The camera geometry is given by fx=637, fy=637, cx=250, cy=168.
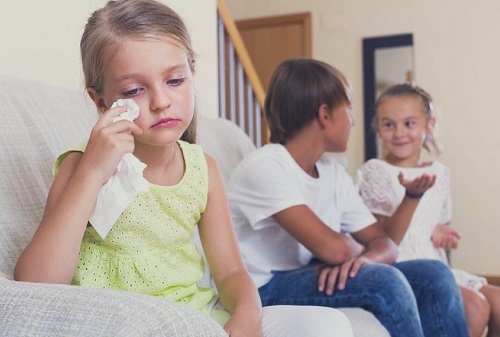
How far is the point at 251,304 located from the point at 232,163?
982 millimetres

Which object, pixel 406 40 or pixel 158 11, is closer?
pixel 158 11

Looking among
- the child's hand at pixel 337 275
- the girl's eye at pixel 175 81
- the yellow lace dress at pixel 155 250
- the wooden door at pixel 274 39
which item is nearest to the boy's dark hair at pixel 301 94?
the child's hand at pixel 337 275

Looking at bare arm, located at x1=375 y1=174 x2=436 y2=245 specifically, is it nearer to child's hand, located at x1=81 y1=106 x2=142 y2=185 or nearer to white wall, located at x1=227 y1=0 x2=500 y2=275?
child's hand, located at x1=81 y1=106 x2=142 y2=185

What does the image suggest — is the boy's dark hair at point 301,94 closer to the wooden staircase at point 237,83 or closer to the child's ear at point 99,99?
the child's ear at point 99,99

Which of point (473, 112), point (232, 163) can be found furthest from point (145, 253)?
point (473, 112)

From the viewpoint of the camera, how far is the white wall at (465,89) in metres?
4.10

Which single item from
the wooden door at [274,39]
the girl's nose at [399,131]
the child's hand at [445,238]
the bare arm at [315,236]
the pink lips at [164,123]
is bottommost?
the child's hand at [445,238]

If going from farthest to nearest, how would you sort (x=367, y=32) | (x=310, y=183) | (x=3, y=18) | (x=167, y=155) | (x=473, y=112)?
(x=367, y=32) < (x=473, y=112) < (x=310, y=183) < (x=3, y=18) < (x=167, y=155)

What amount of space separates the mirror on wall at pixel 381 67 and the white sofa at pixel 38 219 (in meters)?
2.41

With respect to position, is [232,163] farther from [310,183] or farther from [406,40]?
[406,40]

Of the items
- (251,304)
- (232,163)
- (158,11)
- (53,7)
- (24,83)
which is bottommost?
(251,304)

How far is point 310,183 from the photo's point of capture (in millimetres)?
1721

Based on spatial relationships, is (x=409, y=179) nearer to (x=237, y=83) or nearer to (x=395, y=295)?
(x=395, y=295)

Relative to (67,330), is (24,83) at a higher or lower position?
higher
